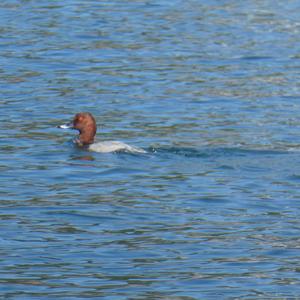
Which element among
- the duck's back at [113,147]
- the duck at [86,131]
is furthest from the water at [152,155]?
the duck at [86,131]

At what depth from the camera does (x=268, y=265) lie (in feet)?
38.8

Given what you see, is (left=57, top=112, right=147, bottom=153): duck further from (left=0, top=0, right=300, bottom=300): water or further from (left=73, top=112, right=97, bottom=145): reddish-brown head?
(left=0, top=0, right=300, bottom=300): water

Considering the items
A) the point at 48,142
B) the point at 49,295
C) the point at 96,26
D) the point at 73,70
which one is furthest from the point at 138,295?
the point at 96,26

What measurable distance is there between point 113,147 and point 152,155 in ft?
1.96

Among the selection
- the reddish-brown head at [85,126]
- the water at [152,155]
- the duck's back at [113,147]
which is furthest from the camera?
the reddish-brown head at [85,126]

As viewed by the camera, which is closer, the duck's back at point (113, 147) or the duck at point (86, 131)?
the duck's back at point (113, 147)

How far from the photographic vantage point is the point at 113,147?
17.3 m

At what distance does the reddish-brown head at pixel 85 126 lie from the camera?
1839cm

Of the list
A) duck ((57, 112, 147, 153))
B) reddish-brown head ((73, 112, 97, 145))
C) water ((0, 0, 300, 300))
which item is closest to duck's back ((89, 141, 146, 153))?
duck ((57, 112, 147, 153))

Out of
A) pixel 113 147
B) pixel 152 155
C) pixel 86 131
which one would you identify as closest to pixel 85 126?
pixel 86 131

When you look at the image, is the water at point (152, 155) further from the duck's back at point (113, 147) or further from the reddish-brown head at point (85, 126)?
the reddish-brown head at point (85, 126)

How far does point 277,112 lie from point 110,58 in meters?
5.56

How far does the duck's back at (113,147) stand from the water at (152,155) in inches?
6.2

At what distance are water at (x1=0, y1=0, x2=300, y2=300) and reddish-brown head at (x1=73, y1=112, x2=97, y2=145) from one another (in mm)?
345
